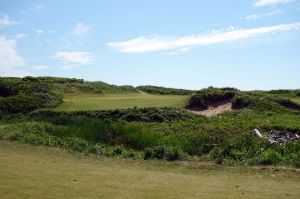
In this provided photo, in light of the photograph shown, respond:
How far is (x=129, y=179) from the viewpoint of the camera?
14.3m

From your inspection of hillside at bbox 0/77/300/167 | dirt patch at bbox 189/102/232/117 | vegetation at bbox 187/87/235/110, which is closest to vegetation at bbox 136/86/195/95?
hillside at bbox 0/77/300/167

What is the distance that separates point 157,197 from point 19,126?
17.6 meters

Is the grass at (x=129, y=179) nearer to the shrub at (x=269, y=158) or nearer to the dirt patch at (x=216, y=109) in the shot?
the shrub at (x=269, y=158)

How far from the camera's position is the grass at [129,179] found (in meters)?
12.1

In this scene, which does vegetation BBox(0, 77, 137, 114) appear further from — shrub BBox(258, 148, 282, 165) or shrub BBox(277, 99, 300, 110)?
shrub BBox(258, 148, 282, 165)

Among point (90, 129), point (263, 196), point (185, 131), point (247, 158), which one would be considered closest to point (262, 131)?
point (185, 131)

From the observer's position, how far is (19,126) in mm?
27438

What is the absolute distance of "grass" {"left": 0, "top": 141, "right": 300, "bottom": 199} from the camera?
1211 cm

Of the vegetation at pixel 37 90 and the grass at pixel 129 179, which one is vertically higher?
the vegetation at pixel 37 90

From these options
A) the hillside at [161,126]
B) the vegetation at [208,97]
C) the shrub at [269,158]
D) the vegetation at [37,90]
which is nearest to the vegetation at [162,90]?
the vegetation at [37,90]

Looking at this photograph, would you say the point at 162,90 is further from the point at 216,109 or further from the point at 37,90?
the point at 216,109

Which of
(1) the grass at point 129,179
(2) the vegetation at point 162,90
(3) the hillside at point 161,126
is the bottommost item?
(1) the grass at point 129,179

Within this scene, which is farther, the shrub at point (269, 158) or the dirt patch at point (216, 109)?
the dirt patch at point (216, 109)

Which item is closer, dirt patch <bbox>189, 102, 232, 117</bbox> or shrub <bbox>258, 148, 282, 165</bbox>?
shrub <bbox>258, 148, 282, 165</bbox>
